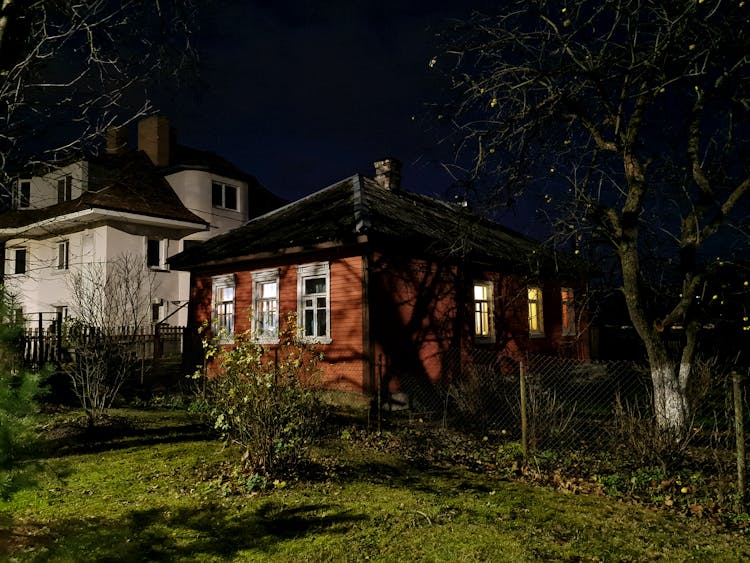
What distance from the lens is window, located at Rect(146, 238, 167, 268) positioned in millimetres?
23852

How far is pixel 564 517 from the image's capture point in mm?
5379

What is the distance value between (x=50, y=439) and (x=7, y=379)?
666 cm

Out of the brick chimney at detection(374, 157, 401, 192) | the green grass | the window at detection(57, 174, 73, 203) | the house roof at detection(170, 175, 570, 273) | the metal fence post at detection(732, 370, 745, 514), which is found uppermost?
the window at detection(57, 174, 73, 203)

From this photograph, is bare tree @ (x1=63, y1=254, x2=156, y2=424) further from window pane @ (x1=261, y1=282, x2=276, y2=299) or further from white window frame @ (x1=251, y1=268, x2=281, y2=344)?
window pane @ (x1=261, y1=282, x2=276, y2=299)

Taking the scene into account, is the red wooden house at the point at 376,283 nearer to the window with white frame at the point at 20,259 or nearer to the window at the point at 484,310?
the window at the point at 484,310

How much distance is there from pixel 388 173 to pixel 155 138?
15.5m

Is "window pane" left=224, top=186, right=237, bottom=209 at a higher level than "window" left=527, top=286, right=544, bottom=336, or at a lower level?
higher

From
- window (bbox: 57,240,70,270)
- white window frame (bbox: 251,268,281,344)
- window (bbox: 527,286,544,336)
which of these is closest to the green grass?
white window frame (bbox: 251,268,281,344)

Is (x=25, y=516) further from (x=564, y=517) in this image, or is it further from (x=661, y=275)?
(x=661, y=275)

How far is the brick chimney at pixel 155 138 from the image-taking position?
27.1m

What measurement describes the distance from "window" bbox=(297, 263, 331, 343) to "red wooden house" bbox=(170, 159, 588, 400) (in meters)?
0.03

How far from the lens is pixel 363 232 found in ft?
39.9

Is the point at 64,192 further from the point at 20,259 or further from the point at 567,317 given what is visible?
the point at 567,317

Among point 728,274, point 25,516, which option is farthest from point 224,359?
point 728,274
